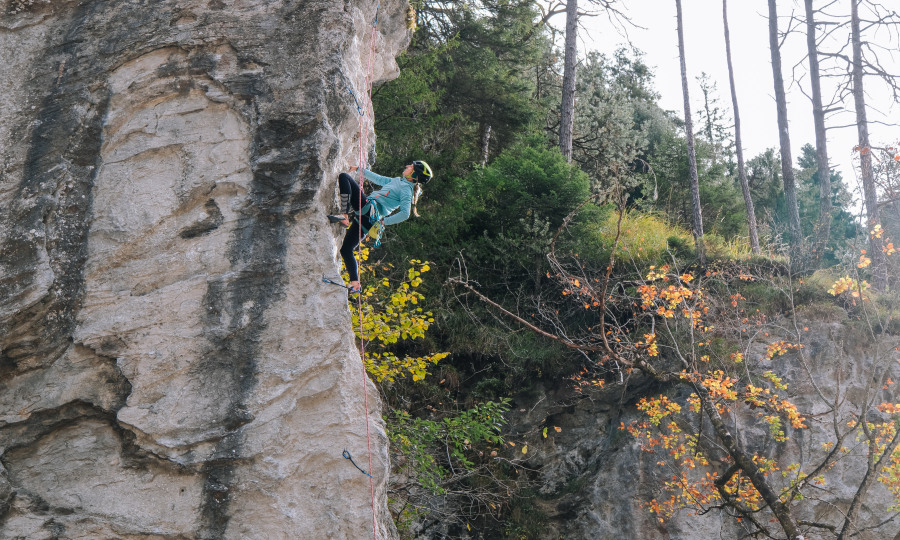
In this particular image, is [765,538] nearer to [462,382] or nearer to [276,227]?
[462,382]

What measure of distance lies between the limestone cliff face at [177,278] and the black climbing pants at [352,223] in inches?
10.8

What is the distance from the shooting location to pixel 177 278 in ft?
21.3

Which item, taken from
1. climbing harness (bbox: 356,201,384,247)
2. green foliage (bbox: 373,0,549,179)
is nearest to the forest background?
green foliage (bbox: 373,0,549,179)

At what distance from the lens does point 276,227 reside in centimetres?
660

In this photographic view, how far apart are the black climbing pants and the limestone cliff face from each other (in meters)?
0.27

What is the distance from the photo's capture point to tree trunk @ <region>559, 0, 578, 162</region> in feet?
50.9

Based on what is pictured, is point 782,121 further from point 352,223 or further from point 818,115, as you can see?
point 352,223

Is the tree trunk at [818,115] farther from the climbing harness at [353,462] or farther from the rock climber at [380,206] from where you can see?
the climbing harness at [353,462]

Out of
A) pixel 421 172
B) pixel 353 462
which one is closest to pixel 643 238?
pixel 421 172

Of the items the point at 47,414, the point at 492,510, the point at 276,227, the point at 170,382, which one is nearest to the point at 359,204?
the point at 276,227

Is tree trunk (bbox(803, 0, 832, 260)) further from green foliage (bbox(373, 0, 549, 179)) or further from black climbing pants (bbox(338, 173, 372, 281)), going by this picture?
black climbing pants (bbox(338, 173, 372, 281))

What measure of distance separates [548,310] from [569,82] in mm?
5633

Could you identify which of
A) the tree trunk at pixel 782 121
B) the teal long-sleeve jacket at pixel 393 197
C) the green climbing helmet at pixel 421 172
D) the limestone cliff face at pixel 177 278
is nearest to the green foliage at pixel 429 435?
the limestone cliff face at pixel 177 278

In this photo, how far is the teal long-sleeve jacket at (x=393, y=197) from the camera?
25.3 ft
